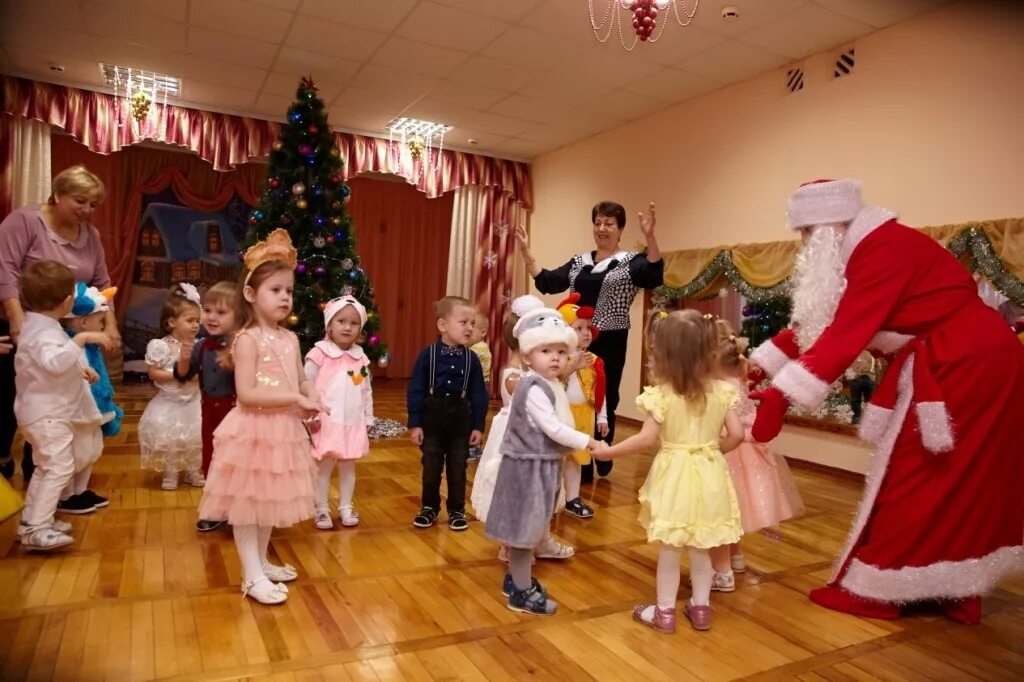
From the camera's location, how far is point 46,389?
2826 mm

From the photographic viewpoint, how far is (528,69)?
6.08 m

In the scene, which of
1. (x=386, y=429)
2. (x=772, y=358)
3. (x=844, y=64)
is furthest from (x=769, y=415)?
(x=386, y=429)

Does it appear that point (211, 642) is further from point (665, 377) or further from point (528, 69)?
point (528, 69)

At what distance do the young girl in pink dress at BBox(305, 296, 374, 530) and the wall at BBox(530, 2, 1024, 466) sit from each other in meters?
3.66

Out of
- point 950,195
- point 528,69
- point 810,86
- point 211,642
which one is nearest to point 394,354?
point 528,69

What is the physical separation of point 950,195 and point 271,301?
454 cm

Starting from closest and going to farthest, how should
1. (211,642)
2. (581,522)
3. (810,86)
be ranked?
(211,642), (581,522), (810,86)

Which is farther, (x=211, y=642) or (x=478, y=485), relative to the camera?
(x=478, y=485)

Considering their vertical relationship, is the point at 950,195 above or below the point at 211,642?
above

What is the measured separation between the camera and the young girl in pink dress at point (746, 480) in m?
2.72

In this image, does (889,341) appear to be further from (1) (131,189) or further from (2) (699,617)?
(1) (131,189)

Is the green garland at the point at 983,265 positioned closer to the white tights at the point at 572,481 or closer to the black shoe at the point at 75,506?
the white tights at the point at 572,481

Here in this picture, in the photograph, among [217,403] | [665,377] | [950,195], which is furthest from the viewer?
[950,195]

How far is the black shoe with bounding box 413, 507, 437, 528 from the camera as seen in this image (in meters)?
3.37
